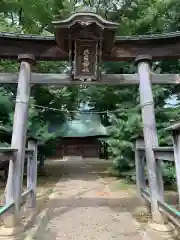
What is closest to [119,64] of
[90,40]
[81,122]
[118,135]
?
[118,135]

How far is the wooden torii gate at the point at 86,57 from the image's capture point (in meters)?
4.90

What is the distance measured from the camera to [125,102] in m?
10.2

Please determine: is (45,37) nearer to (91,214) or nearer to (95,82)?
(95,82)

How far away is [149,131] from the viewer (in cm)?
520

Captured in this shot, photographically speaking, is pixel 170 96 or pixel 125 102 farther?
pixel 170 96

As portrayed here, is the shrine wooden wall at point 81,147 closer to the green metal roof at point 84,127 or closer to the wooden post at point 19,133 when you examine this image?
the green metal roof at point 84,127

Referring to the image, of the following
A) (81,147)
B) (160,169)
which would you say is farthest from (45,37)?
(81,147)

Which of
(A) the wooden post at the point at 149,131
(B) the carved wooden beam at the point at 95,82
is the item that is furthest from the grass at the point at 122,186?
(B) the carved wooden beam at the point at 95,82

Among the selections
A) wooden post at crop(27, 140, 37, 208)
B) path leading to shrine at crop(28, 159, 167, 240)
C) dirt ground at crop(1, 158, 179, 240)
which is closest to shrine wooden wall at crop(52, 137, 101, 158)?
dirt ground at crop(1, 158, 179, 240)

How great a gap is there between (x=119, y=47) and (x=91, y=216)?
4.05 m

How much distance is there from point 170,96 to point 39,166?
7294 millimetres

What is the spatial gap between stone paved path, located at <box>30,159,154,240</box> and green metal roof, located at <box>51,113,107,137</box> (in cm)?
1379

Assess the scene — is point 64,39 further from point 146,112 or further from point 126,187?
point 126,187

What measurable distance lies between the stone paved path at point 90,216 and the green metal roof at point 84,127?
13785 millimetres
